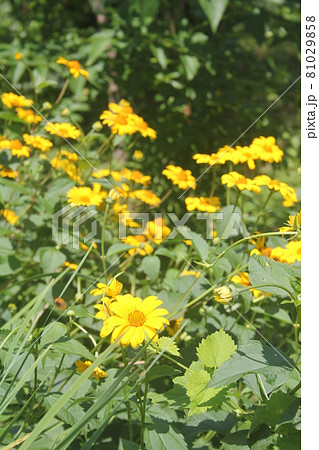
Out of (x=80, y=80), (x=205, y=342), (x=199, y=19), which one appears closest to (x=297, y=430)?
(x=205, y=342)

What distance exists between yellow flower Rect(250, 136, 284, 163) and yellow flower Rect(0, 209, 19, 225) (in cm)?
61

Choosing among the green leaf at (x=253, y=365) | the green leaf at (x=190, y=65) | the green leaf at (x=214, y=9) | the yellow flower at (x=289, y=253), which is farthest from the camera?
the green leaf at (x=190, y=65)

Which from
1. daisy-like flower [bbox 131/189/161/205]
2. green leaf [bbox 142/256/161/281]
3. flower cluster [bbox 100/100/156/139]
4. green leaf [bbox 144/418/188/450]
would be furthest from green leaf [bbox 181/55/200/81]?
green leaf [bbox 144/418/188/450]

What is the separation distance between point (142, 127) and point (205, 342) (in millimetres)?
682

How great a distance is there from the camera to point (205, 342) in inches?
30.0

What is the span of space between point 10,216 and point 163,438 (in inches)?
28.6

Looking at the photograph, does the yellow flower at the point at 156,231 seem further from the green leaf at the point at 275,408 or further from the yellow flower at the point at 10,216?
the green leaf at the point at 275,408

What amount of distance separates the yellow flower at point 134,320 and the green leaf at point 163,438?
145 millimetres

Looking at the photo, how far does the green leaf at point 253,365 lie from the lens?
0.64 metres

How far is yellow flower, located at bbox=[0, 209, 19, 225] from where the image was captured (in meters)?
1.23

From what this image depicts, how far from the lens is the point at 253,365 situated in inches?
26.3

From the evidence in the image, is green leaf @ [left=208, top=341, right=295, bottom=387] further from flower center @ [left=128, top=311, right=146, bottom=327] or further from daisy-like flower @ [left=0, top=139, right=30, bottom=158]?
daisy-like flower @ [left=0, top=139, right=30, bottom=158]

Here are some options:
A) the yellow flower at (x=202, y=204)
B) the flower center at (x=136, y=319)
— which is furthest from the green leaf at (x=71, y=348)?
the yellow flower at (x=202, y=204)

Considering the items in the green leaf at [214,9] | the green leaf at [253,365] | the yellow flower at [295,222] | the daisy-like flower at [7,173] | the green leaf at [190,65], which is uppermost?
the green leaf at [214,9]
